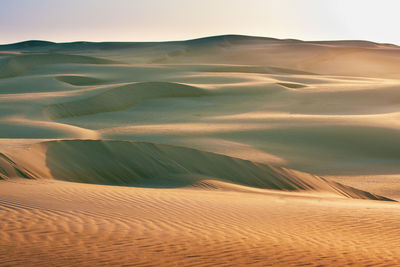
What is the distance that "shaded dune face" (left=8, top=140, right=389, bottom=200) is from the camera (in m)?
10.1

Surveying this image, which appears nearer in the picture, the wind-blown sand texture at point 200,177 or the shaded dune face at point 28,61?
the wind-blown sand texture at point 200,177

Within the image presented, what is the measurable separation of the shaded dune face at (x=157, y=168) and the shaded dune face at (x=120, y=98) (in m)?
9.85

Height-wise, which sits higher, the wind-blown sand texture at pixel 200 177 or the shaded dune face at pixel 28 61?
the shaded dune face at pixel 28 61

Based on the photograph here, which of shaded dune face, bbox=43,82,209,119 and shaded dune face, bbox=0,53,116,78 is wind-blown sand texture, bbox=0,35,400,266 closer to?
shaded dune face, bbox=43,82,209,119

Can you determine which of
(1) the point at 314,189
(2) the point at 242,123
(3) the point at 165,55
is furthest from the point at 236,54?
(1) the point at 314,189

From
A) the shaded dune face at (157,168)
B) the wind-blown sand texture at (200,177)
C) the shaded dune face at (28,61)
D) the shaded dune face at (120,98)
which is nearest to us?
the wind-blown sand texture at (200,177)

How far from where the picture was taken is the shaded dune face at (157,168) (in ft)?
33.1

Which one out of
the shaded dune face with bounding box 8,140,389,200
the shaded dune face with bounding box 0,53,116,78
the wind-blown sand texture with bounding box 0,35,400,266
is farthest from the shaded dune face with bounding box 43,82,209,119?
the shaded dune face with bounding box 0,53,116,78

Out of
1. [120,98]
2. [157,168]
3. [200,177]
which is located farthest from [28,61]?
[200,177]

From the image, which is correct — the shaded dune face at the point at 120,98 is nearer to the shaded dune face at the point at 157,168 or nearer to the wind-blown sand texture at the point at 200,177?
the wind-blown sand texture at the point at 200,177

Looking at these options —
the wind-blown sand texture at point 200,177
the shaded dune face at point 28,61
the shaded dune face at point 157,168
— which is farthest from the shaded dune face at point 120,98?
the shaded dune face at point 28,61

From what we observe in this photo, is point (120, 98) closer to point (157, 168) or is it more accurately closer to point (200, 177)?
point (157, 168)

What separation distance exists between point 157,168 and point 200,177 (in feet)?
3.00

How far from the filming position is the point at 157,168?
10789 millimetres
